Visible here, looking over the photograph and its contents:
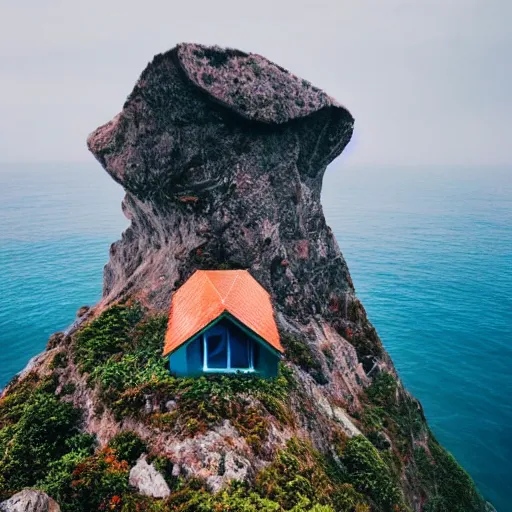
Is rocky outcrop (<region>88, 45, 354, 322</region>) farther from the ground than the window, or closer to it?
farther from the ground

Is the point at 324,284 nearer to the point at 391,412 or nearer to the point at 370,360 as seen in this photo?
the point at 370,360

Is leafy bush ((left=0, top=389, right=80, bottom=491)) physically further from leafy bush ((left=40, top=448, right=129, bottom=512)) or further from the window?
the window

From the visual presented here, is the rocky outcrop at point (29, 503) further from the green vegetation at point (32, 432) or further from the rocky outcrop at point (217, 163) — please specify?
the rocky outcrop at point (217, 163)

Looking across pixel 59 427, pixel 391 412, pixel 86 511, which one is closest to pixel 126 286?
pixel 59 427

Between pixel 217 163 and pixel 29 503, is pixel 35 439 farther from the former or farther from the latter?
pixel 217 163

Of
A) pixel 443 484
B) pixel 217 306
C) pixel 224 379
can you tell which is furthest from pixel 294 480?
pixel 443 484

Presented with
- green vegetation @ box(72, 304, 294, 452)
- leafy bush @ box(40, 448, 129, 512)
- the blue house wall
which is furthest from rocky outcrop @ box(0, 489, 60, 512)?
the blue house wall
